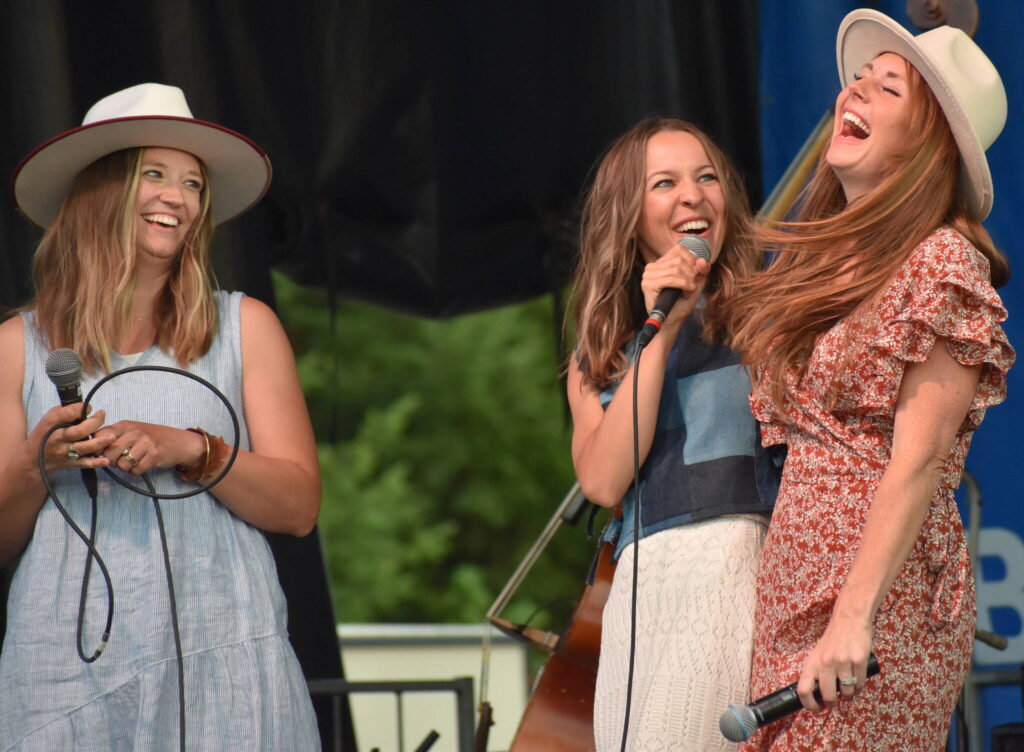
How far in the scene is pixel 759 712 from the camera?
191 centimetres

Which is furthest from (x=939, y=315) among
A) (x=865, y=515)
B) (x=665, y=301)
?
(x=665, y=301)

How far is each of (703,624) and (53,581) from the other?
109 cm

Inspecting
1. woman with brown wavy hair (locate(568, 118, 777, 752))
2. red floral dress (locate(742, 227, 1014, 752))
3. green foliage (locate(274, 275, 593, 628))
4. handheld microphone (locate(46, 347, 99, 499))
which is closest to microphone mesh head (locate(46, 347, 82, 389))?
handheld microphone (locate(46, 347, 99, 499))

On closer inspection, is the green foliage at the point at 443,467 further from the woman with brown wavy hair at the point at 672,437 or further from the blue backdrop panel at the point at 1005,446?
the woman with brown wavy hair at the point at 672,437

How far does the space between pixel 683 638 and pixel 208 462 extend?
0.85 meters

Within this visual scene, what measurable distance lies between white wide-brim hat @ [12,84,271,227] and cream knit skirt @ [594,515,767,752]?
3.59ft

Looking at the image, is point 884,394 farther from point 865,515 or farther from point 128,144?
point 128,144

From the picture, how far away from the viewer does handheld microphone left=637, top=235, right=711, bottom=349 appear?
2.21 meters

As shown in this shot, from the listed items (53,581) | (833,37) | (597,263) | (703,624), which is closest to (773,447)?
(703,624)

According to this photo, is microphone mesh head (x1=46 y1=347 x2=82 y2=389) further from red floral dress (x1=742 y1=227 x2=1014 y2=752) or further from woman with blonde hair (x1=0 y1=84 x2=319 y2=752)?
red floral dress (x1=742 y1=227 x2=1014 y2=752)

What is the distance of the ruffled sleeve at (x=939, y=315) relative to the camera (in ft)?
6.73

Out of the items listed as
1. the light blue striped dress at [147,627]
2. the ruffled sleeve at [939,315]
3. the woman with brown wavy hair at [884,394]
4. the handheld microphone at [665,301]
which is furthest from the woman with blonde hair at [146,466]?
the ruffled sleeve at [939,315]

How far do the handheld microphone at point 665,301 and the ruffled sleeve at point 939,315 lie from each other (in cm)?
33

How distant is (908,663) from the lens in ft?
6.66
